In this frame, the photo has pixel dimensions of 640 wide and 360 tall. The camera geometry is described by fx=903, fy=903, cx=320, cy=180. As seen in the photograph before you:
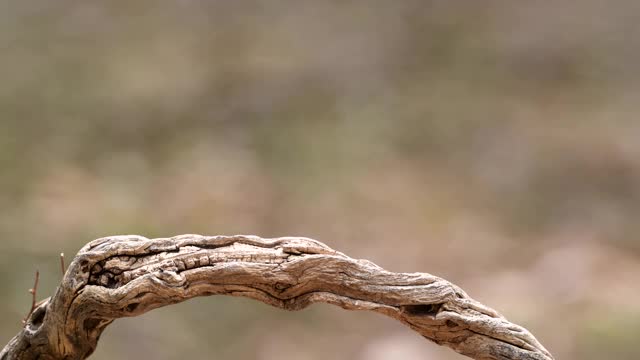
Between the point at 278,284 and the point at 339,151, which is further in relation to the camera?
the point at 339,151

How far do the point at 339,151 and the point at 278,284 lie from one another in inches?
90.9

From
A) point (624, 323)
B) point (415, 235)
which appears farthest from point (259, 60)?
point (624, 323)

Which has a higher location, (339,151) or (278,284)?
(339,151)

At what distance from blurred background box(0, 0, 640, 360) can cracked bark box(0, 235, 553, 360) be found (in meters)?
1.49

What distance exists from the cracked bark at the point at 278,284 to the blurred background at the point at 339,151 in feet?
4.90

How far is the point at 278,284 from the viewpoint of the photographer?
129cm

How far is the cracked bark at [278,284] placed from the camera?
1284 millimetres

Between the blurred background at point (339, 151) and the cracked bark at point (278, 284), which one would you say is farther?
the blurred background at point (339, 151)

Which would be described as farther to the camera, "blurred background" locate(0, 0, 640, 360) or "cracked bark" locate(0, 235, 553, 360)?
"blurred background" locate(0, 0, 640, 360)

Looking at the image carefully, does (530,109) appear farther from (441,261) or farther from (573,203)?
(441,261)

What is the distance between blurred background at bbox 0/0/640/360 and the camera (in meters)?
2.98

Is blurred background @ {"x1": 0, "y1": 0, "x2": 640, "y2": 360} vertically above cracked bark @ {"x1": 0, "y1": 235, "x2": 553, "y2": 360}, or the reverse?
blurred background @ {"x1": 0, "y1": 0, "x2": 640, "y2": 360}

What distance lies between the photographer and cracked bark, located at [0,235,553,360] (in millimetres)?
1284

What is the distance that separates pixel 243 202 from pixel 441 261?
756mm
